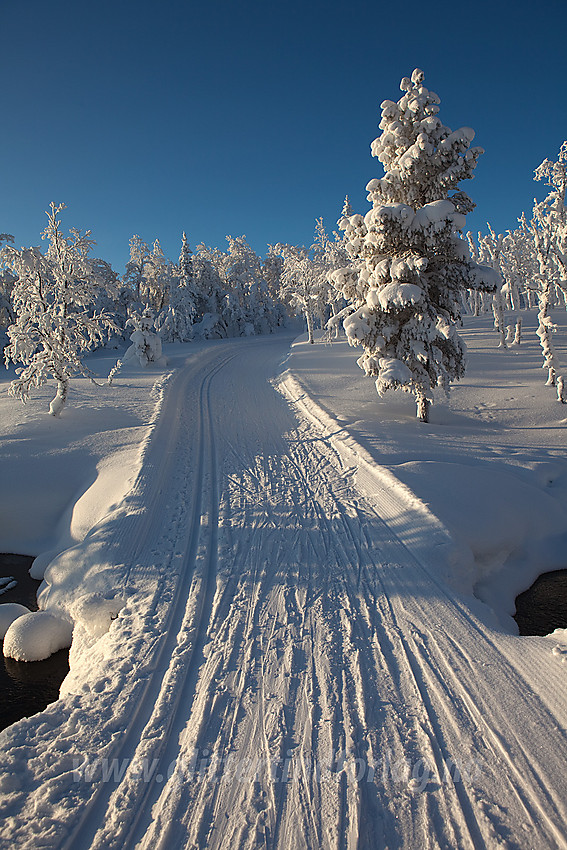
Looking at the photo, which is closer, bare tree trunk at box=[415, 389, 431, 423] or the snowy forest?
the snowy forest

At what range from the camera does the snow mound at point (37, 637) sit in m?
6.28

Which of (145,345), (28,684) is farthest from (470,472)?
(145,345)

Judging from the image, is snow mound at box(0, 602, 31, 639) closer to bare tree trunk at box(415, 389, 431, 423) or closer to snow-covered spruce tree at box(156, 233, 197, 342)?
bare tree trunk at box(415, 389, 431, 423)

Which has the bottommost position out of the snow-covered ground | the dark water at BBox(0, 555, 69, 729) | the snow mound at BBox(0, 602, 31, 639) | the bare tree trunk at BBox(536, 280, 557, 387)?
the dark water at BBox(0, 555, 69, 729)

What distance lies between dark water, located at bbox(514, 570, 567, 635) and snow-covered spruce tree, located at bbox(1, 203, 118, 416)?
593 inches

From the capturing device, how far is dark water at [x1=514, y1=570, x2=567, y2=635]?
20.8 ft

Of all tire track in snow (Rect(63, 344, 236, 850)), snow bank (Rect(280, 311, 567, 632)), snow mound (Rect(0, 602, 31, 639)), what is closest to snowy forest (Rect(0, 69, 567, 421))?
snow bank (Rect(280, 311, 567, 632))

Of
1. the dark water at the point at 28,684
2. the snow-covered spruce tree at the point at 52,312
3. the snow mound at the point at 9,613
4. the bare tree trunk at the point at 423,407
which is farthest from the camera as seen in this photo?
the snow-covered spruce tree at the point at 52,312

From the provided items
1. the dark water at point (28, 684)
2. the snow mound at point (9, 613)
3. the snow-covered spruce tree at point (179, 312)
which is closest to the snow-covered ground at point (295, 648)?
the snow mound at point (9, 613)

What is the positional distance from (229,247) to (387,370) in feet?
173

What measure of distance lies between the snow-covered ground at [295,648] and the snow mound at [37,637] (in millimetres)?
189

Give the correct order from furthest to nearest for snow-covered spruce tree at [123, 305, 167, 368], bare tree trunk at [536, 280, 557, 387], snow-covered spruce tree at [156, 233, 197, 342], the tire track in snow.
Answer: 1. snow-covered spruce tree at [156, 233, 197, 342]
2. snow-covered spruce tree at [123, 305, 167, 368]
3. bare tree trunk at [536, 280, 557, 387]
4. the tire track in snow

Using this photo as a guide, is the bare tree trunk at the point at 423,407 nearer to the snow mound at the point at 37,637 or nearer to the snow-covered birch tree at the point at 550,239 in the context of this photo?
the snow-covered birch tree at the point at 550,239

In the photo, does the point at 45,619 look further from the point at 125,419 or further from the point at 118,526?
the point at 125,419
